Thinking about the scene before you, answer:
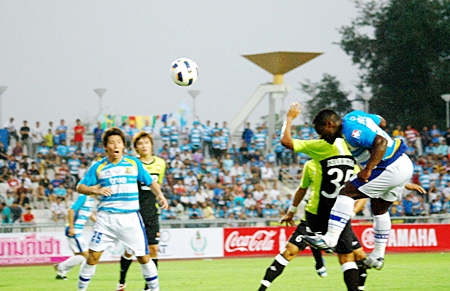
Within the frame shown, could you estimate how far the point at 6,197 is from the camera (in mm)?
26188

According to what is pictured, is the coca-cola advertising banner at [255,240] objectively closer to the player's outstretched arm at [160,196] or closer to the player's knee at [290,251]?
the player's knee at [290,251]

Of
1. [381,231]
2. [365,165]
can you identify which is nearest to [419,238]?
[381,231]

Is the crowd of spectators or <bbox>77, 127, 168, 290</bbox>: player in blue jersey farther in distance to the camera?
the crowd of spectators

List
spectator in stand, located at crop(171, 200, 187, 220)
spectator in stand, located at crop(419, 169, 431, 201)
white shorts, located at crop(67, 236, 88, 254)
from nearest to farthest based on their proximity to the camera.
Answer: white shorts, located at crop(67, 236, 88, 254), spectator in stand, located at crop(171, 200, 187, 220), spectator in stand, located at crop(419, 169, 431, 201)

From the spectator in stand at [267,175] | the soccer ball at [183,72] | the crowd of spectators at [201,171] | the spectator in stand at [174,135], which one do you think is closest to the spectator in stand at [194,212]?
the crowd of spectators at [201,171]

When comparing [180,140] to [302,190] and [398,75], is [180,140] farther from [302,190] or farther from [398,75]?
[398,75]

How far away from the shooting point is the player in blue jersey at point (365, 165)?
388 inches

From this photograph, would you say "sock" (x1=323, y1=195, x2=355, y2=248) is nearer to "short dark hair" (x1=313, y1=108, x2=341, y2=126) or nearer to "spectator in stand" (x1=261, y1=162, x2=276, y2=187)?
"short dark hair" (x1=313, y1=108, x2=341, y2=126)

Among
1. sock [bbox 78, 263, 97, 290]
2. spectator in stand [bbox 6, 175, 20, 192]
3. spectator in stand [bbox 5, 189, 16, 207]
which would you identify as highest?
spectator in stand [bbox 6, 175, 20, 192]

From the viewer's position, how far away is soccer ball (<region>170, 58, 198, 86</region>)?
15867 millimetres

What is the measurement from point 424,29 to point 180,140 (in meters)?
26.1

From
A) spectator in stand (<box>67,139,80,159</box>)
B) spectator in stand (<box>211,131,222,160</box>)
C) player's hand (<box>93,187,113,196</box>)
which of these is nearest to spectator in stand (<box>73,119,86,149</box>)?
spectator in stand (<box>67,139,80,159</box>)

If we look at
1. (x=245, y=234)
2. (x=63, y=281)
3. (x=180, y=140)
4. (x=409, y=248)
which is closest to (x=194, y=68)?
(x=63, y=281)

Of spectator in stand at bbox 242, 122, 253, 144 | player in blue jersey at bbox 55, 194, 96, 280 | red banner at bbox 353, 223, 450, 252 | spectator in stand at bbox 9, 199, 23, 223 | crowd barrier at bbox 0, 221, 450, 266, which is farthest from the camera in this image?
spectator in stand at bbox 242, 122, 253, 144
